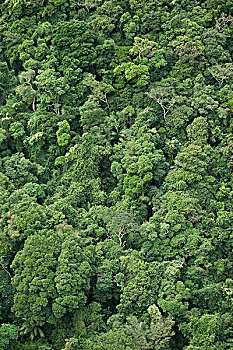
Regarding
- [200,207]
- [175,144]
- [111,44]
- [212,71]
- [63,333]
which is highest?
[111,44]

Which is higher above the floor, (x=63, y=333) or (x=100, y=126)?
(x=100, y=126)

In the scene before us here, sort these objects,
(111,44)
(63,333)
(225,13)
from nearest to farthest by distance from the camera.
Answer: (63,333) < (111,44) < (225,13)

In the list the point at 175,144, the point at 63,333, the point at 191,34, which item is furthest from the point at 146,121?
the point at 63,333

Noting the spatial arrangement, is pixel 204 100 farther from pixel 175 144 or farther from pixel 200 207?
pixel 200 207

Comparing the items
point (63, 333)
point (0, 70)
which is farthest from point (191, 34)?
point (63, 333)

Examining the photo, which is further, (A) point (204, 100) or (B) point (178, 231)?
(A) point (204, 100)

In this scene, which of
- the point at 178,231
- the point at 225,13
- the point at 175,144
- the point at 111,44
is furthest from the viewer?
the point at 225,13
